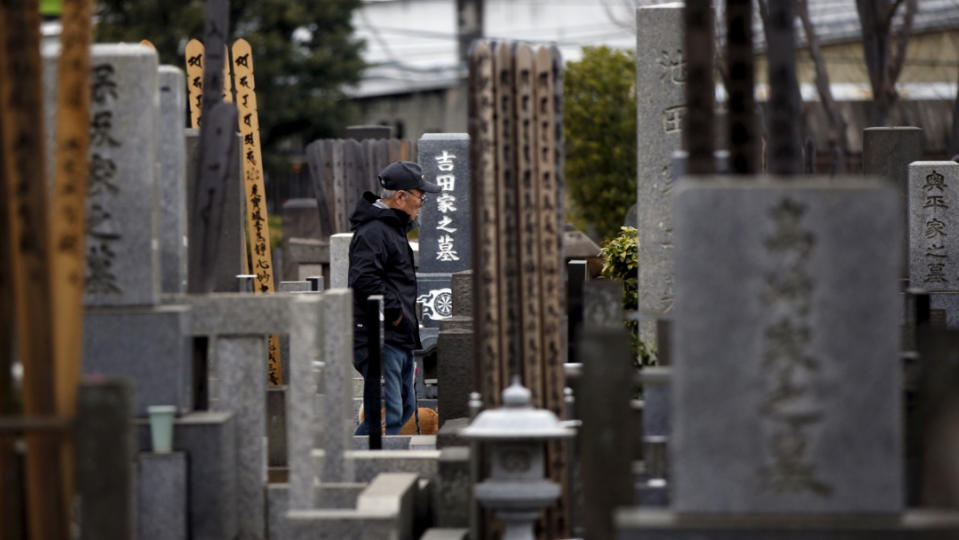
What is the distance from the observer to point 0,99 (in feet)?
Answer: 20.0

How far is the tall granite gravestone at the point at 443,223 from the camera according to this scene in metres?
15.9

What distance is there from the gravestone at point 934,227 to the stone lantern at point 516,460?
9.68 metres

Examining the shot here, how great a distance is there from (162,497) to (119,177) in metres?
1.47

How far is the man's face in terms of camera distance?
11.4 metres

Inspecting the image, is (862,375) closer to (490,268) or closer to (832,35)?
(490,268)

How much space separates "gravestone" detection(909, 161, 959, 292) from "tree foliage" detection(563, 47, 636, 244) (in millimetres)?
11355

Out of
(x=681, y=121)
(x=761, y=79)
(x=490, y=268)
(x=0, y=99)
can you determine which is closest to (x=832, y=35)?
(x=761, y=79)

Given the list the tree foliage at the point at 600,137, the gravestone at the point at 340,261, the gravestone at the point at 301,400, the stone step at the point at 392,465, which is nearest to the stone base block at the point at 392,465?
the stone step at the point at 392,465

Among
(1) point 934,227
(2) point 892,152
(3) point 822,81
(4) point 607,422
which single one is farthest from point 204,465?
(3) point 822,81

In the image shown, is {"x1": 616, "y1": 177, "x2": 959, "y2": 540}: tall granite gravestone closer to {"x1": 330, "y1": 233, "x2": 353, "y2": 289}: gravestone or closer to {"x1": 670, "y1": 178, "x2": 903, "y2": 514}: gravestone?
{"x1": 670, "y1": 178, "x2": 903, "y2": 514}: gravestone

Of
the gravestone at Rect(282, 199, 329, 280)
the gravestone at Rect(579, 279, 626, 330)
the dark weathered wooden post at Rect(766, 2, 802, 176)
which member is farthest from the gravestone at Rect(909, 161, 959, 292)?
the dark weathered wooden post at Rect(766, 2, 802, 176)

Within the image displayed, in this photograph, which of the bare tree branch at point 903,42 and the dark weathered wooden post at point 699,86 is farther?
the bare tree branch at point 903,42

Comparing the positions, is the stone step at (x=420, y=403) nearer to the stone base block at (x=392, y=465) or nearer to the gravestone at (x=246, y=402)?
the stone base block at (x=392, y=465)

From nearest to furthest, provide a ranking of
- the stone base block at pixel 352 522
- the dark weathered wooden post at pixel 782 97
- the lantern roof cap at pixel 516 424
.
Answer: the dark weathered wooden post at pixel 782 97
the lantern roof cap at pixel 516 424
the stone base block at pixel 352 522
